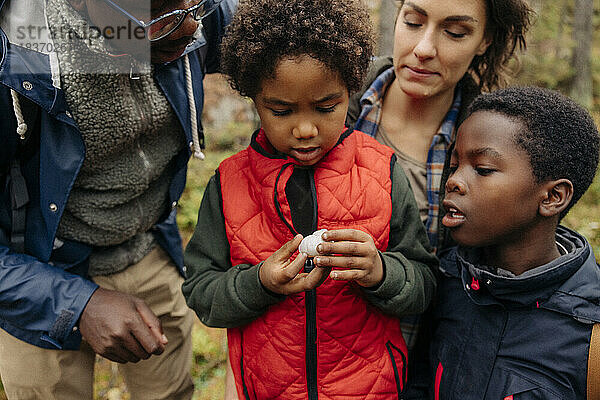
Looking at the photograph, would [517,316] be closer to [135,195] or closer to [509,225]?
[509,225]

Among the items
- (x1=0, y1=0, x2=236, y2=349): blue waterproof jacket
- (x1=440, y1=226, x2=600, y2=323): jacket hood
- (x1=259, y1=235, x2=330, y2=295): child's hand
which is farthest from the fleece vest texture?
(x1=0, y1=0, x2=236, y2=349): blue waterproof jacket

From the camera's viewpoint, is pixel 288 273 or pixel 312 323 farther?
pixel 312 323

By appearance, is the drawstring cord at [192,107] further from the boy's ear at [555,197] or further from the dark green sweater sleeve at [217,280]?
the boy's ear at [555,197]

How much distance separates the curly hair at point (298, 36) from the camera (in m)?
1.72

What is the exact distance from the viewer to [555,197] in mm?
1973

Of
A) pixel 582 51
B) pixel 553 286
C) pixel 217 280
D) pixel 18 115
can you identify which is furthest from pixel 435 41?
pixel 582 51

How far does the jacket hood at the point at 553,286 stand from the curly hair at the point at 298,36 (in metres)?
0.87

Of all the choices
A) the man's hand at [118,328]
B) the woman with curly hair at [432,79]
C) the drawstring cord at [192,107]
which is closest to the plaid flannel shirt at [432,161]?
the woman with curly hair at [432,79]

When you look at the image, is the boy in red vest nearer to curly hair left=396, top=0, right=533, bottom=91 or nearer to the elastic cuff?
the elastic cuff

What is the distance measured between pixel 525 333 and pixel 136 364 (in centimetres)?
189

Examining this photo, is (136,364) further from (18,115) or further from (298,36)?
(298,36)

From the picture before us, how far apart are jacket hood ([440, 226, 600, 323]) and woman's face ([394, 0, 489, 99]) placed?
2.74 ft

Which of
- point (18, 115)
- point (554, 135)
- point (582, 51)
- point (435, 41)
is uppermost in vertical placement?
point (582, 51)

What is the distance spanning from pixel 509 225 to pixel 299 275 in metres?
0.81
